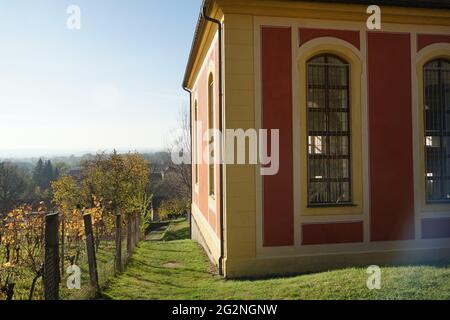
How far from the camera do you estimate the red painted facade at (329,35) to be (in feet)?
23.0

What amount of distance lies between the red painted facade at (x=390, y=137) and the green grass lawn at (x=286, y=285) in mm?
1219

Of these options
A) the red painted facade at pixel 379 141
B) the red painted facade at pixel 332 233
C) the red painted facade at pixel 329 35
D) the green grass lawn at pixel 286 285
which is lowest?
the green grass lawn at pixel 286 285

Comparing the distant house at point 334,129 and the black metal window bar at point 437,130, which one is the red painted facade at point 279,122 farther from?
the black metal window bar at point 437,130

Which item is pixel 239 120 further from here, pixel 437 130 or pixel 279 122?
pixel 437 130

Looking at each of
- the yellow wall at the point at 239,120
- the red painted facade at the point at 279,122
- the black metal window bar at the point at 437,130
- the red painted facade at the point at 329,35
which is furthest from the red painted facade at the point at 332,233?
the red painted facade at the point at 329,35

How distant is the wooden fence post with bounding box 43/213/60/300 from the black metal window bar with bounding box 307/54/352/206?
4.65 meters

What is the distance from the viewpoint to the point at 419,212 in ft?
24.1

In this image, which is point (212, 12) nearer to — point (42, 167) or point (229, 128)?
point (229, 128)

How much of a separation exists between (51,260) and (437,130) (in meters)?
7.59

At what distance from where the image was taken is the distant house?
673cm

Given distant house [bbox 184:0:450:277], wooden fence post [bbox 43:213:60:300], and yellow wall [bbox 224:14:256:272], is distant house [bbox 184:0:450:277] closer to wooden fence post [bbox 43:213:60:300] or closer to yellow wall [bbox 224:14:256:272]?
yellow wall [bbox 224:14:256:272]

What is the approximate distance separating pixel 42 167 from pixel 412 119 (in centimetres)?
6530

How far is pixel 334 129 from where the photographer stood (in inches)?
289

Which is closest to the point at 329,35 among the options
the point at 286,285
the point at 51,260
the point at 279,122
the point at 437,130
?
the point at 279,122
